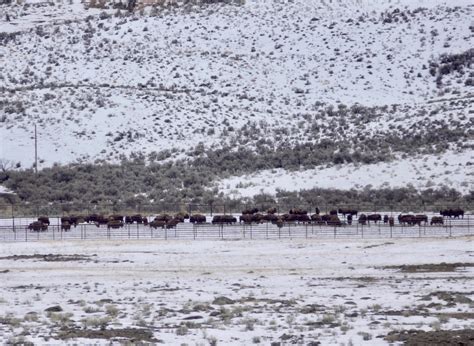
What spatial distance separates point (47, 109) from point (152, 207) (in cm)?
2603

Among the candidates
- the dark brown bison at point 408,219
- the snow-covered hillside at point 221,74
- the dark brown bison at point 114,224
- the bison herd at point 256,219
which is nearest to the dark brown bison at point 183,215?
the bison herd at point 256,219

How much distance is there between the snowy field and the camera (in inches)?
817

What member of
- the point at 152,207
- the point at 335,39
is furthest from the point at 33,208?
the point at 335,39

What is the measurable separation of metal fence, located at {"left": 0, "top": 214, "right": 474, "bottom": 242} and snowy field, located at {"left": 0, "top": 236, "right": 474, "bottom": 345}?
2.28m

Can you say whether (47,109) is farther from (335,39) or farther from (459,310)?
(459,310)

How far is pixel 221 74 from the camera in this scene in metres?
94.0

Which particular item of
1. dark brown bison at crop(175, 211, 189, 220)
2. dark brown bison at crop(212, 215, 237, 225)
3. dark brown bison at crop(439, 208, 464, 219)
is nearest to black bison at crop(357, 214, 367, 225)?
dark brown bison at crop(439, 208, 464, 219)

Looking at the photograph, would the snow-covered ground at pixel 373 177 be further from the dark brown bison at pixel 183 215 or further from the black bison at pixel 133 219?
the black bison at pixel 133 219

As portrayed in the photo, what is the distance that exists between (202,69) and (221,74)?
225 cm

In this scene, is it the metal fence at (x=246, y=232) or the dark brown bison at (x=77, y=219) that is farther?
the dark brown bison at (x=77, y=219)

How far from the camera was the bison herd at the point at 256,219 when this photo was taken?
5219 cm

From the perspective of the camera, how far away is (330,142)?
7812 centimetres

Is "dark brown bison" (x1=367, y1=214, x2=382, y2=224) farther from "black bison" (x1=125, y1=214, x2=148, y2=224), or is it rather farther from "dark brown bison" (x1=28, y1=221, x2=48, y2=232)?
"dark brown bison" (x1=28, y1=221, x2=48, y2=232)

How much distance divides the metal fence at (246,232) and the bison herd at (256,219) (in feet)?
0.96
